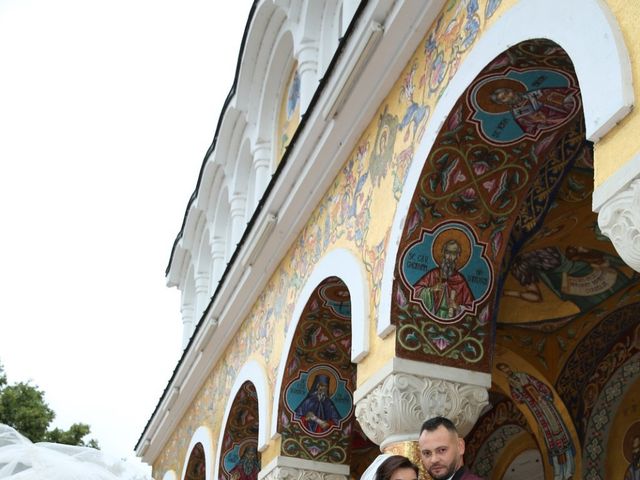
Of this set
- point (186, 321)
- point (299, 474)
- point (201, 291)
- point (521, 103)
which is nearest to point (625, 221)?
point (521, 103)

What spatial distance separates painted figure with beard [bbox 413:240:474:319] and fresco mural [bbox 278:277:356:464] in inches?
94.9

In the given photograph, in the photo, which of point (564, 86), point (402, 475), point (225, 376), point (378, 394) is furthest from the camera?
point (225, 376)

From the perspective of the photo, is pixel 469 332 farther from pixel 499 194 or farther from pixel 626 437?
pixel 626 437

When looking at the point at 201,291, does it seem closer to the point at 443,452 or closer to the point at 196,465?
the point at 196,465

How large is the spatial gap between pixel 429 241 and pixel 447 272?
0.25 metres

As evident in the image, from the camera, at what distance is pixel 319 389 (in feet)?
32.7

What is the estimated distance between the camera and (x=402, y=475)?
421 cm

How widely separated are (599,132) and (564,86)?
185 cm

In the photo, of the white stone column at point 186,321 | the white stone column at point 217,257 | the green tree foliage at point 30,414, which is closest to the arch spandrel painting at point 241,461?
the white stone column at point 217,257

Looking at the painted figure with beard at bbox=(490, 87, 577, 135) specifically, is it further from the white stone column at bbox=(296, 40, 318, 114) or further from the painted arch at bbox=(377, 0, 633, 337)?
the white stone column at bbox=(296, 40, 318, 114)

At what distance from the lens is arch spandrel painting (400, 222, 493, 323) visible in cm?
717

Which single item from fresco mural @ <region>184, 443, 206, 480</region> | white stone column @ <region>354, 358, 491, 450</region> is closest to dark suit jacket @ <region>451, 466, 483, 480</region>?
white stone column @ <region>354, 358, 491, 450</region>

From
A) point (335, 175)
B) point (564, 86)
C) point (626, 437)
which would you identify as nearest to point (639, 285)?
point (626, 437)

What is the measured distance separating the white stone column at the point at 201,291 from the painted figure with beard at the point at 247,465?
175 inches
